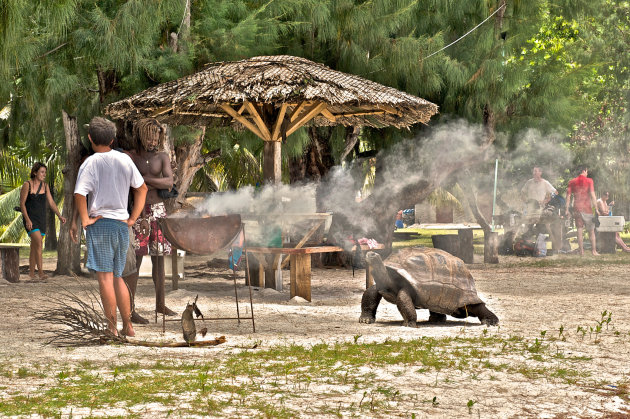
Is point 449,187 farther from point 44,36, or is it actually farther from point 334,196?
point 44,36

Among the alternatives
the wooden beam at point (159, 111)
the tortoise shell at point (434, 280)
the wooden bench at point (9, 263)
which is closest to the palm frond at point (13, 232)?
the wooden bench at point (9, 263)

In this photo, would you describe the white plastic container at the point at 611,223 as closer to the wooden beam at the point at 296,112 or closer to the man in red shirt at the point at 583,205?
the man in red shirt at the point at 583,205

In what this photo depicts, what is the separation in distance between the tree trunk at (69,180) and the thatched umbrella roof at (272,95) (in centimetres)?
239

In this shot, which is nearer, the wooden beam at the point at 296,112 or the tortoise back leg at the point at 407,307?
the tortoise back leg at the point at 407,307

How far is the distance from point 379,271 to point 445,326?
787mm

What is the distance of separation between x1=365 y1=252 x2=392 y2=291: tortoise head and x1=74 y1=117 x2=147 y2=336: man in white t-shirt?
7.18 ft

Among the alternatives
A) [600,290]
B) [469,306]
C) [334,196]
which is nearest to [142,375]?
[469,306]

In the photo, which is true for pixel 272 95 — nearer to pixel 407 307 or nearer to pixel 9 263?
pixel 407 307

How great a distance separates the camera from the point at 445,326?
7625 millimetres

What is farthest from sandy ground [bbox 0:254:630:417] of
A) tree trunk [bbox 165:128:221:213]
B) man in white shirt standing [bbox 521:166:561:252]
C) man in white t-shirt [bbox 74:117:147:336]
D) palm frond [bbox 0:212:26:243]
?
palm frond [bbox 0:212:26:243]

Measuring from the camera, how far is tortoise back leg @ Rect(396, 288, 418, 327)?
7.33m

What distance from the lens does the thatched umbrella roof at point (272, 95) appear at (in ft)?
30.3

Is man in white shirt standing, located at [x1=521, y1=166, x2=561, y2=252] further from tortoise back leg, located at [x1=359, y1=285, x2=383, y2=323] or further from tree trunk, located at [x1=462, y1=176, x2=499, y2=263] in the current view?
tortoise back leg, located at [x1=359, y1=285, x2=383, y2=323]

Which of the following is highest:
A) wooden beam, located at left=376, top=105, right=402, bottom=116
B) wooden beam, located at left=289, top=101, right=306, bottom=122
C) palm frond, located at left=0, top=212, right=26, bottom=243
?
wooden beam, located at left=289, top=101, right=306, bottom=122
